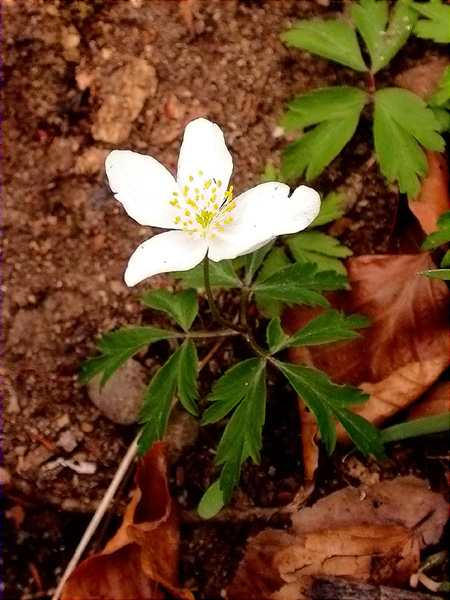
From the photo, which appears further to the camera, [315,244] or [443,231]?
[315,244]

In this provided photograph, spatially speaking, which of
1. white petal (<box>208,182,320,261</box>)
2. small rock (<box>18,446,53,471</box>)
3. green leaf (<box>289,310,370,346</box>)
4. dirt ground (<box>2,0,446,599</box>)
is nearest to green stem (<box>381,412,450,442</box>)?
green leaf (<box>289,310,370,346</box>)

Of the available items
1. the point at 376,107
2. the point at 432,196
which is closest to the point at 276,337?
the point at 432,196

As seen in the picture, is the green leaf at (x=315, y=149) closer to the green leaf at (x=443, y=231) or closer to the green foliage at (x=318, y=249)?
the green foliage at (x=318, y=249)

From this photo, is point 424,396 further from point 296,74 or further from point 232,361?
point 296,74

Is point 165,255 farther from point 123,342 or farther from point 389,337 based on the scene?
point 389,337

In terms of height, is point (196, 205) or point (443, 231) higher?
point (196, 205)

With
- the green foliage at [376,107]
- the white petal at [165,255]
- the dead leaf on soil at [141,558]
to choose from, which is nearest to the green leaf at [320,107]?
the green foliage at [376,107]

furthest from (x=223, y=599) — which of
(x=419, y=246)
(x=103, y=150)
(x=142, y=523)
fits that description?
(x=103, y=150)
